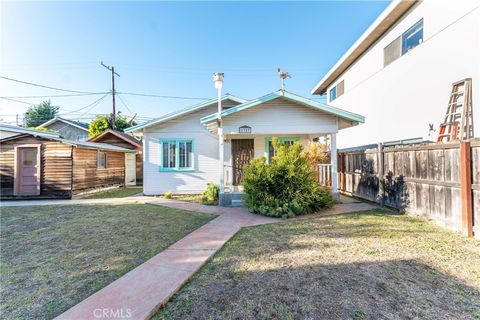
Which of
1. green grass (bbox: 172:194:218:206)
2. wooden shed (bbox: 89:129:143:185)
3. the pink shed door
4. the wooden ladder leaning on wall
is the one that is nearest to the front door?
green grass (bbox: 172:194:218:206)

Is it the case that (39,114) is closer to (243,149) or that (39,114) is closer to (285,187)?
(243,149)

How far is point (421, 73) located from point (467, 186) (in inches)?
219

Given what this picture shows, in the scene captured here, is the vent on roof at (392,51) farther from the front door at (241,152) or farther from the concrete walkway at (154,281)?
the concrete walkway at (154,281)

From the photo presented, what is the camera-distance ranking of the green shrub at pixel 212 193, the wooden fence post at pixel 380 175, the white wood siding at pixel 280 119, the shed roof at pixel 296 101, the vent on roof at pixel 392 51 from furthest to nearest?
the vent on roof at pixel 392 51, the green shrub at pixel 212 193, the white wood siding at pixel 280 119, the shed roof at pixel 296 101, the wooden fence post at pixel 380 175

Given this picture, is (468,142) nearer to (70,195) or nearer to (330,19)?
(330,19)

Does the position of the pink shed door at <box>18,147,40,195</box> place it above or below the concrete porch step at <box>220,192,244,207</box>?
above

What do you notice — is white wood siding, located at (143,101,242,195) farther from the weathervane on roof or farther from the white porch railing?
the white porch railing

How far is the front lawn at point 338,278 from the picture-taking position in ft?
7.74

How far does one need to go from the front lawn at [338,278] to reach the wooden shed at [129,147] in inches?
499

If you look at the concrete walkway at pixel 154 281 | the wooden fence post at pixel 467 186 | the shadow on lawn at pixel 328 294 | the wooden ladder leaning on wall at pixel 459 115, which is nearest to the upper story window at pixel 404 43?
the wooden ladder leaning on wall at pixel 459 115

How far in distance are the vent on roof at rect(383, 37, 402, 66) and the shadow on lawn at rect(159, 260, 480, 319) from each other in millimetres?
9388

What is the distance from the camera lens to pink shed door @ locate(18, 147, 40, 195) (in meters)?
9.88

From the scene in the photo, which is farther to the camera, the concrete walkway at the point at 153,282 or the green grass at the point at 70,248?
the green grass at the point at 70,248

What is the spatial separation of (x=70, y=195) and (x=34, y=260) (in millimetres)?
7528
